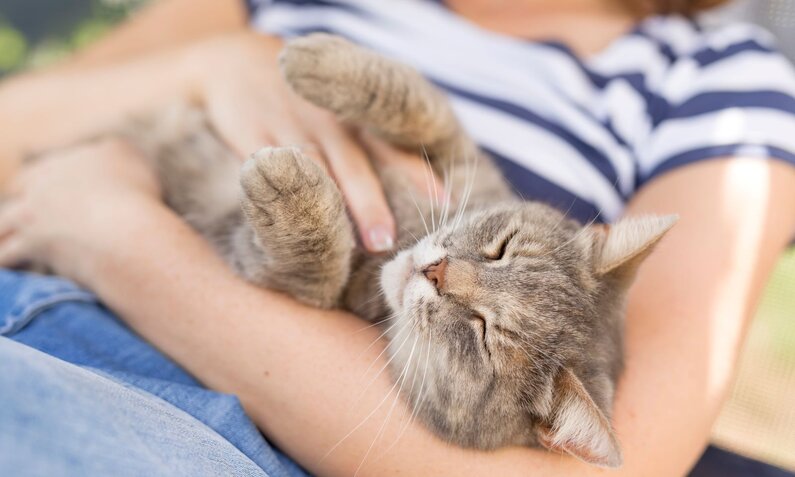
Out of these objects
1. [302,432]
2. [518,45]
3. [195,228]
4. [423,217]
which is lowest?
[302,432]

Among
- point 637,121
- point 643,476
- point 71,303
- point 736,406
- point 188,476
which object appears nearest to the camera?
point 188,476

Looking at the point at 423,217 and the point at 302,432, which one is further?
the point at 423,217

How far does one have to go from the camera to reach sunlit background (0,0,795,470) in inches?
64.9

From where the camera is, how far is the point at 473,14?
1.74 m

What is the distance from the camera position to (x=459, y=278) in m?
0.98

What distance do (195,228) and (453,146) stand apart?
598mm

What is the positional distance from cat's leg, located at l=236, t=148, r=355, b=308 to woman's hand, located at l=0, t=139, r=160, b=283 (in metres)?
0.31

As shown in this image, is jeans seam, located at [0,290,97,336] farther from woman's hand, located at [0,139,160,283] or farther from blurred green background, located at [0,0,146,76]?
blurred green background, located at [0,0,146,76]

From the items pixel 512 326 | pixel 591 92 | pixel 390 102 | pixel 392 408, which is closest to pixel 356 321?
pixel 392 408

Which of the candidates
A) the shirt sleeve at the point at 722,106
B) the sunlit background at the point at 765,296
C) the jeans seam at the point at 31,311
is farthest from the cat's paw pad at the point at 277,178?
the sunlit background at the point at 765,296

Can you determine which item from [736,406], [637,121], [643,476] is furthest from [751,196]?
[736,406]

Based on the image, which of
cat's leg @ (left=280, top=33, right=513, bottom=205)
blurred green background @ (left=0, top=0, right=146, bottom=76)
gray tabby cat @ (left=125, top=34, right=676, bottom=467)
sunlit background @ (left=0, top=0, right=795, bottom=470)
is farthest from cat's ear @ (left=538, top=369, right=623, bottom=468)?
blurred green background @ (left=0, top=0, right=146, bottom=76)

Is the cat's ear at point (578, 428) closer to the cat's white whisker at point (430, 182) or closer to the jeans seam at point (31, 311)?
the cat's white whisker at point (430, 182)

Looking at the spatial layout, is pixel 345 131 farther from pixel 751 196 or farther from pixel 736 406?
pixel 736 406
